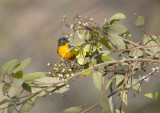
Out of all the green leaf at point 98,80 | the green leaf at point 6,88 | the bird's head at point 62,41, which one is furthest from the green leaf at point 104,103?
the bird's head at point 62,41

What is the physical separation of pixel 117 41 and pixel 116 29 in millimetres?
44

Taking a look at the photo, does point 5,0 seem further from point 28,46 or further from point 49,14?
point 28,46

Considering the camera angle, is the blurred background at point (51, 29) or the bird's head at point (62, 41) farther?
the blurred background at point (51, 29)

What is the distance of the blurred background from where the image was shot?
2.99 metres

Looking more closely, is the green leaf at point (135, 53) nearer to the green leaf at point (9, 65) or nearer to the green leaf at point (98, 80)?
the green leaf at point (98, 80)

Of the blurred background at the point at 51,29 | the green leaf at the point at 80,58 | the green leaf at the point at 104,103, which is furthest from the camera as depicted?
the blurred background at the point at 51,29

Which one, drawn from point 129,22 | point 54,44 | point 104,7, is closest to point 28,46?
point 54,44

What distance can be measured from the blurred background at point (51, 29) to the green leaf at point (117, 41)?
1219 mm

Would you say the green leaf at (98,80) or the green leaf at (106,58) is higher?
the green leaf at (106,58)

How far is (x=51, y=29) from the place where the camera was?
14.0ft

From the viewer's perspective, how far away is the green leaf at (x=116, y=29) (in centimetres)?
90

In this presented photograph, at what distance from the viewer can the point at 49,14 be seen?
4902 millimetres

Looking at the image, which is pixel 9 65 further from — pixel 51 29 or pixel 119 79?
pixel 51 29

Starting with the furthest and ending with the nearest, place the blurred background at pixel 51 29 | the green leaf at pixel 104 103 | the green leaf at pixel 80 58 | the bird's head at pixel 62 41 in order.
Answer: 1. the blurred background at pixel 51 29
2. the bird's head at pixel 62 41
3. the green leaf at pixel 80 58
4. the green leaf at pixel 104 103
